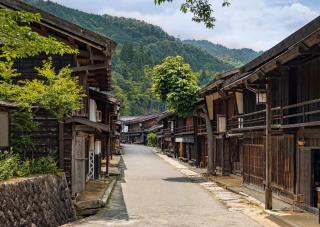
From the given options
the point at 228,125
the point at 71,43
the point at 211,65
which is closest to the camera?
the point at 71,43

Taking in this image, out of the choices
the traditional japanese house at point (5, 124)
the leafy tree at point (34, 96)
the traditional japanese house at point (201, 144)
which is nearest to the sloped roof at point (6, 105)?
the traditional japanese house at point (5, 124)

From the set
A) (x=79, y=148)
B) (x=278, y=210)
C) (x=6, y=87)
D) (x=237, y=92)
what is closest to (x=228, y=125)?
Answer: (x=237, y=92)

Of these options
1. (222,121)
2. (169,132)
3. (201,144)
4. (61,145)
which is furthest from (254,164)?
(169,132)

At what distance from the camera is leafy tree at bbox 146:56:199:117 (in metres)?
34.4

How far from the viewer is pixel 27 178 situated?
1345cm

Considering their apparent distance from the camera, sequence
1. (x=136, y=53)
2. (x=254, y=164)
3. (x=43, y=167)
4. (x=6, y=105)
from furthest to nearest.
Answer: (x=136, y=53)
(x=254, y=164)
(x=43, y=167)
(x=6, y=105)

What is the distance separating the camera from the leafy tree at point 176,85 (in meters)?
34.4

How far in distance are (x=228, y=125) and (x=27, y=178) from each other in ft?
70.8

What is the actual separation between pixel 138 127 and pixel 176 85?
72.3 m

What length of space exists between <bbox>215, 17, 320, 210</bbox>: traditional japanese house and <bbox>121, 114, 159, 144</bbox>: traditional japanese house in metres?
78.2

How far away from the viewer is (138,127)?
106 meters

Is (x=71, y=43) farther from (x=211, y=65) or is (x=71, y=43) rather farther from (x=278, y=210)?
(x=211, y=65)

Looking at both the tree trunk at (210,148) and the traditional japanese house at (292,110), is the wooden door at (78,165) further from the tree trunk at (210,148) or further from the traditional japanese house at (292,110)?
the tree trunk at (210,148)

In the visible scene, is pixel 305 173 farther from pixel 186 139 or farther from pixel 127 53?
pixel 127 53
